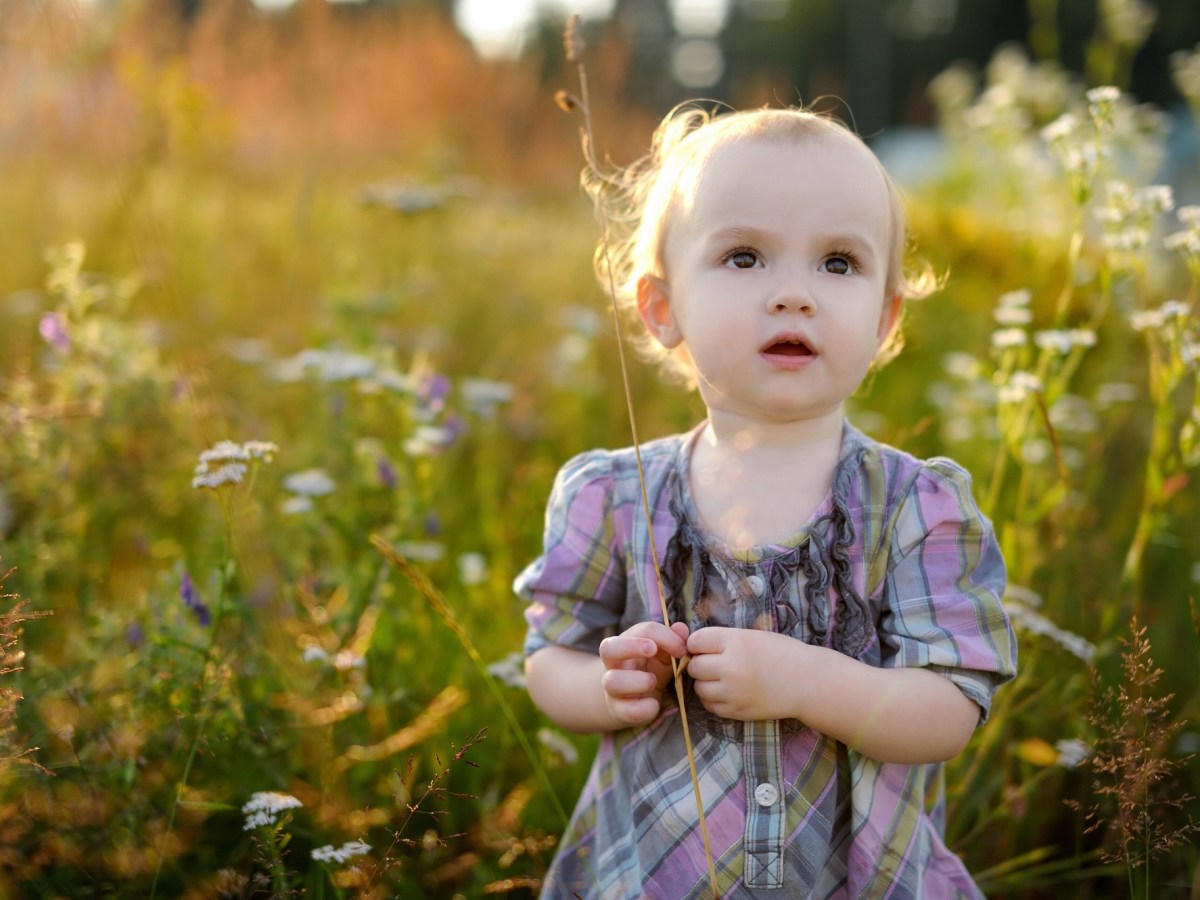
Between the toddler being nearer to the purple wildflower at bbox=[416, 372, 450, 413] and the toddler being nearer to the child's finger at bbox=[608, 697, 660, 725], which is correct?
the child's finger at bbox=[608, 697, 660, 725]

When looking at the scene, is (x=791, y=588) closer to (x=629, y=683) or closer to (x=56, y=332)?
(x=629, y=683)

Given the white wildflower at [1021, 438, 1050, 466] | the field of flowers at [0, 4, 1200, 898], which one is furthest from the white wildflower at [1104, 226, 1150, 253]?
the white wildflower at [1021, 438, 1050, 466]

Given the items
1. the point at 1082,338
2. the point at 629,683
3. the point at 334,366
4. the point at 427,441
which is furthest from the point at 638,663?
the point at 334,366

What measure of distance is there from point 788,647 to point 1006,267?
12.9 ft

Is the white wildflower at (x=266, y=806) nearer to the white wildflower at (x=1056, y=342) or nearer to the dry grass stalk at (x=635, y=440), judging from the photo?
the dry grass stalk at (x=635, y=440)

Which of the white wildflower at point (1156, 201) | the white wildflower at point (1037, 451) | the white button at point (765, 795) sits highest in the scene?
the white wildflower at point (1156, 201)

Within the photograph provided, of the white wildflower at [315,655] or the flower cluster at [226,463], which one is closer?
the flower cluster at [226,463]

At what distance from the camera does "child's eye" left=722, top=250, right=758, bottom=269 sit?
4.41 ft

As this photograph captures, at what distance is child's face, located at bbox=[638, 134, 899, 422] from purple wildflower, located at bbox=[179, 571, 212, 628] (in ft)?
2.94

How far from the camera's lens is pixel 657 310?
152 cm

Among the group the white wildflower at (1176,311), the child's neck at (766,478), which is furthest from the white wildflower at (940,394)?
the child's neck at (766,478)

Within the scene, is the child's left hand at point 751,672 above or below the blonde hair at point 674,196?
below

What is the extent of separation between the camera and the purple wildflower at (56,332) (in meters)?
2.15

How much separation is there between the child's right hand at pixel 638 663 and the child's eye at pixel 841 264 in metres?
0.47
